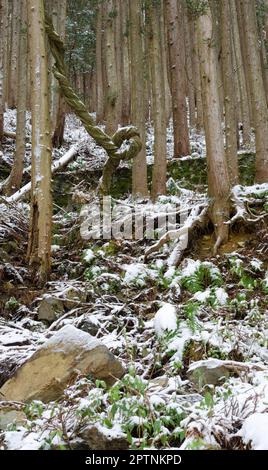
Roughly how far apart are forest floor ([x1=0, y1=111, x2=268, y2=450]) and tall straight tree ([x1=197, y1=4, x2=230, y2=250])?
328 mm

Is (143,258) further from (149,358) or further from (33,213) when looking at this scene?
(149,358)

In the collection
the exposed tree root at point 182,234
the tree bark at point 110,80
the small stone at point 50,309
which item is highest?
the tree bark at point 110,80

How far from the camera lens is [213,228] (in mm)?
6254

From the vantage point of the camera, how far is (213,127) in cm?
615

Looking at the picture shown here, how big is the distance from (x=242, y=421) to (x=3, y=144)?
1064 cm

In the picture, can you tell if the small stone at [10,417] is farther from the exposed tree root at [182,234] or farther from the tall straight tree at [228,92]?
the tall straight tree at [228,92]

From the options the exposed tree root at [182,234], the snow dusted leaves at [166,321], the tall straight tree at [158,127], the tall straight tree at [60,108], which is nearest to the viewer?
the snow dusted leaves at [166,321]

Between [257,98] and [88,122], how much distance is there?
11.4 ft

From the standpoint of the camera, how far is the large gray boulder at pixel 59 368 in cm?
347

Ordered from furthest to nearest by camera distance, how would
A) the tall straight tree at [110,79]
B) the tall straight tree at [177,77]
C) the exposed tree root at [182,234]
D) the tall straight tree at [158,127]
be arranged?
the tall straight tree at [177,77] → the tall straight tree at [110,79] → the tall straight tree at [158,127] → the exposed tree root at [182,234]

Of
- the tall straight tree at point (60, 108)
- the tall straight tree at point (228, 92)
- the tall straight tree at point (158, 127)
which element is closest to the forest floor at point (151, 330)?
the tall straight tree at point (158, 127)

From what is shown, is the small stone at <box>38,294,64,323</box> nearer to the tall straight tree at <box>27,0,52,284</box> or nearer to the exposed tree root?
the tall straight tree at <box>27,0,52,284</box>

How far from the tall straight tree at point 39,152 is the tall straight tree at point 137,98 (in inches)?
107

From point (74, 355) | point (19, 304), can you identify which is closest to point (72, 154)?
point (19, 304)
